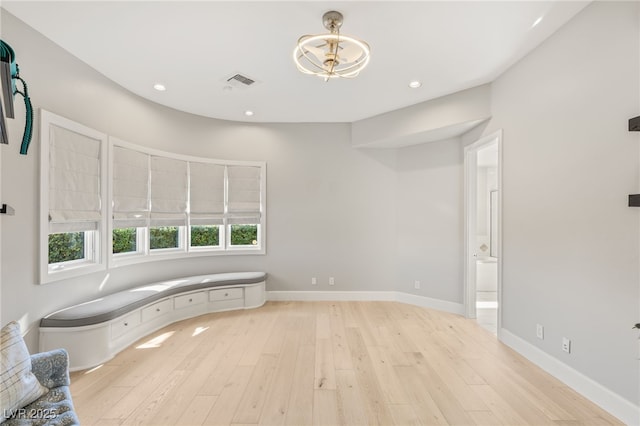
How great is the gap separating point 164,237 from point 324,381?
3168 mm

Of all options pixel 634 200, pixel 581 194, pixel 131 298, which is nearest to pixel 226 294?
pixel 131 298

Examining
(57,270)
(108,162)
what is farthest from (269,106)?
(57,270)

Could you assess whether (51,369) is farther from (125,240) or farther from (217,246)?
(217,246)

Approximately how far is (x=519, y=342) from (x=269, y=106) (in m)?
4.16

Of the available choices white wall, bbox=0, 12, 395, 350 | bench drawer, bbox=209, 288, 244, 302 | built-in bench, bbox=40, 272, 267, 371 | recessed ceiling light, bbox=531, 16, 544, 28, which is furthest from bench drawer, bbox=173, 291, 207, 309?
recessed ceiling light, bbox=531, 16, 544, 28

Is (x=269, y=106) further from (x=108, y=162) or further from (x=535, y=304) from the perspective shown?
(x=535, y=304)

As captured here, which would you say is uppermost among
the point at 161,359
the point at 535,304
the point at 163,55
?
the point at 163,55

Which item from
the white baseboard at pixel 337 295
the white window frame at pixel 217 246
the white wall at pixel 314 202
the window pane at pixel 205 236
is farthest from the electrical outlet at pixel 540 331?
the window pane at pixel 205 236

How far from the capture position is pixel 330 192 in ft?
16.5

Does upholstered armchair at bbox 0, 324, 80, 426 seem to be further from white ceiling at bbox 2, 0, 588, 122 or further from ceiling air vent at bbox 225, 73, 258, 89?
ceiling air vent at bbox 225, 73, 258, 89

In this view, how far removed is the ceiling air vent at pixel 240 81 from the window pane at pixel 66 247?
235 cm

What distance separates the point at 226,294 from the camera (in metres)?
4.43

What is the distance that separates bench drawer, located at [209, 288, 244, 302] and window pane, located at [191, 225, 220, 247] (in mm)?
870

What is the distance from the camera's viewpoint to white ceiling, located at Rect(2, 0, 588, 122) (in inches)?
89.3
